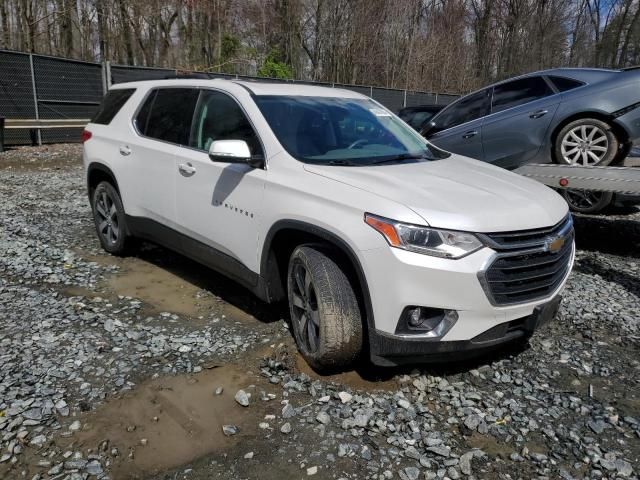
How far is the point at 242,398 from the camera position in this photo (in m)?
3.02

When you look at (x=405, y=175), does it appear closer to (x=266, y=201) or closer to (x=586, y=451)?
(x=266, y=201)

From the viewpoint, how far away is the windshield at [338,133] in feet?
11.7

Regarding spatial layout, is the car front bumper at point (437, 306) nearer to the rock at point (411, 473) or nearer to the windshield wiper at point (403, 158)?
the rock at point (411, 473)

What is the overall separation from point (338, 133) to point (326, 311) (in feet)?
4.82

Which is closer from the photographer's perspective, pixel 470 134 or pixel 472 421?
pixel 472 421

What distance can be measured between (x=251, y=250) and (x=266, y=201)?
389mm

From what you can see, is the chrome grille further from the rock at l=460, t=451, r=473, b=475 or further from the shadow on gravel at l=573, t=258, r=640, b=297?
the shadow on gravel at l=573, t=258, r=640, b=297

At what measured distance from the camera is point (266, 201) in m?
3.41

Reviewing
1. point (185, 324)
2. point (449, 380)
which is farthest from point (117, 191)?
point (449, 380)

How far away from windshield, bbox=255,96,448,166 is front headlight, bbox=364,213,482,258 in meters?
0.89

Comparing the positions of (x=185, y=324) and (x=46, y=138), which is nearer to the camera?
(x=185, y=324)

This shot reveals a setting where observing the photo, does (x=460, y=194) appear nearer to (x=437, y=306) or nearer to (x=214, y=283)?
(x=437, y=306)

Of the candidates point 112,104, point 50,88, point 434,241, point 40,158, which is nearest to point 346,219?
point 434,241

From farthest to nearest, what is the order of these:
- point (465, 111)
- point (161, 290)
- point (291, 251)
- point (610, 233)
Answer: point (465, 111) < point (610, 233) < point (161, 290) < point (291, 251)
